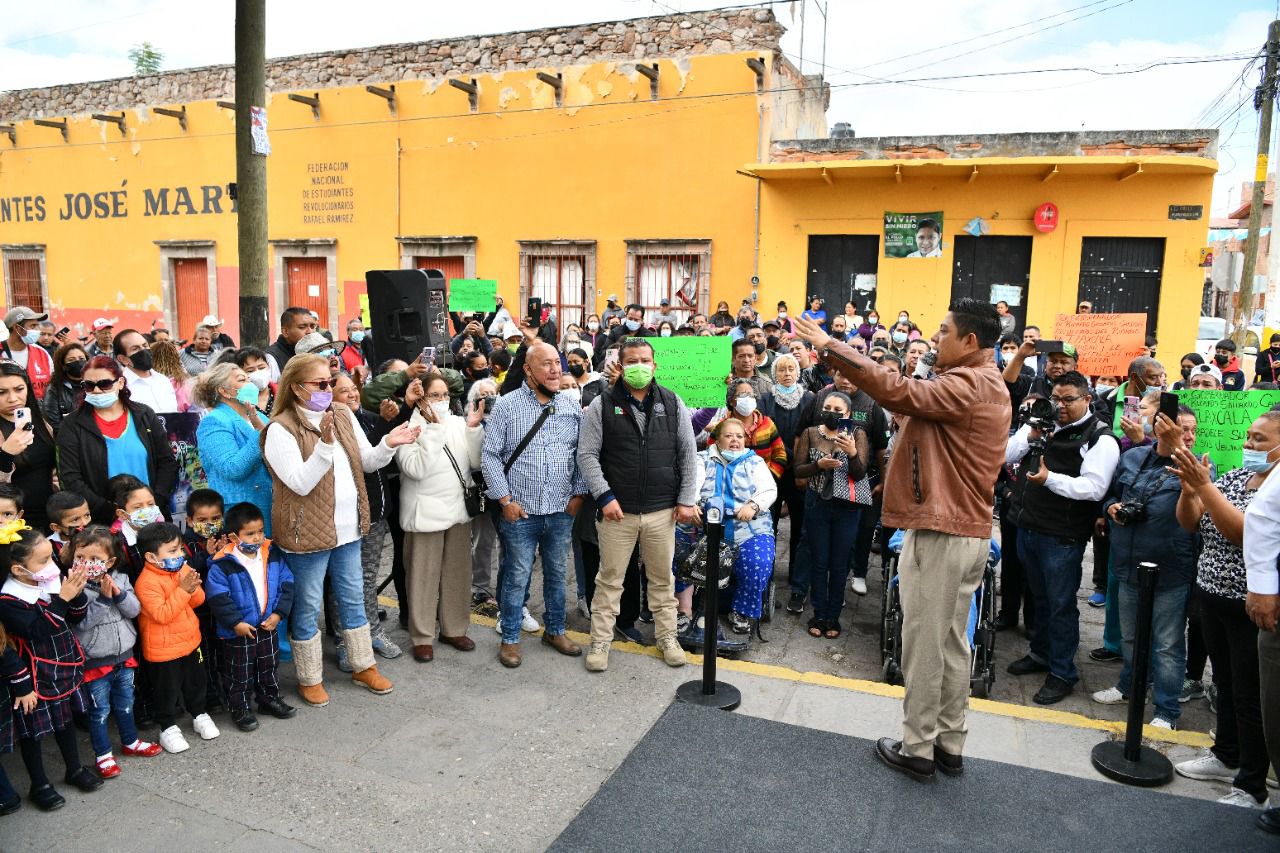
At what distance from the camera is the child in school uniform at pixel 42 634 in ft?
11.8

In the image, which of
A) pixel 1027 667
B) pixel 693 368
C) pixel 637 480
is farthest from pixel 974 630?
pixel 693 368

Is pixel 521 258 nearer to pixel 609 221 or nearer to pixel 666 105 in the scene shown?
pixel 609 221

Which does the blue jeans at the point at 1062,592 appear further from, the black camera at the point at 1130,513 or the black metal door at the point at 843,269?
the black metal door at the point at 843,269

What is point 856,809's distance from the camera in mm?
3680

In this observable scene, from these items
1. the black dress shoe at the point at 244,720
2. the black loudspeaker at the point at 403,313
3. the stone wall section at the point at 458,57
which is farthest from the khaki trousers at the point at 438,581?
the stone wall section at the point at 458,57

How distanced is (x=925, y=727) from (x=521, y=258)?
14919 millimetres

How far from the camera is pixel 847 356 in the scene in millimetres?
3396

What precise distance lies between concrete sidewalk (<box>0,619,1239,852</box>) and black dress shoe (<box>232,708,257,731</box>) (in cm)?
5

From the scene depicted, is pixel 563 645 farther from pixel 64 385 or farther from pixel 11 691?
pixel 64 385

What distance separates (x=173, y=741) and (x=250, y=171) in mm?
5085

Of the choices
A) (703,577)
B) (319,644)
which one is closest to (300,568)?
(319,644)

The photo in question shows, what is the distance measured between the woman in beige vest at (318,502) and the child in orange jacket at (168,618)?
504mm

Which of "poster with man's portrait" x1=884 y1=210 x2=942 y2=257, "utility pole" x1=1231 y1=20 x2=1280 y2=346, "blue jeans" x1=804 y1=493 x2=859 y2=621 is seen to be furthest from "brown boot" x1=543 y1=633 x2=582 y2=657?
"utility pole" x1=1231 y1=20 x2=1280 y2=346

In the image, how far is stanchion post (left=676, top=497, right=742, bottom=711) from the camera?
4.64 metres
